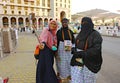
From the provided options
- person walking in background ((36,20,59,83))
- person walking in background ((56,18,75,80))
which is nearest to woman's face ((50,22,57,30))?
person walking in background ((36,20,59,83))

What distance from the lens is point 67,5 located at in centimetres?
12144

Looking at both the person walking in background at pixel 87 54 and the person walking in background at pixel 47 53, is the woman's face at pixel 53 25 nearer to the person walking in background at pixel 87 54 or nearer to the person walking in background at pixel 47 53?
the person walking in background at pixel 47 53

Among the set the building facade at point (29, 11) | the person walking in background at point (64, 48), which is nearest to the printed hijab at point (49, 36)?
the person walking in background at point (64, 48)

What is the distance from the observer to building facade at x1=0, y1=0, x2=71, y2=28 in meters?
82.4

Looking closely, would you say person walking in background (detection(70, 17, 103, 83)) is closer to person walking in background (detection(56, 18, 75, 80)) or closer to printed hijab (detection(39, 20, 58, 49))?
printed hijab (detection(39, 20, 58, 49))

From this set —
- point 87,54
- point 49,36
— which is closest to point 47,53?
point 49,36

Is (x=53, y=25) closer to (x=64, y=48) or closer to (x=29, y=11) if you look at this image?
(x=64, y=48)

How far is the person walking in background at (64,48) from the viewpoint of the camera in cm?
501

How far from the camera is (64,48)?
16.7 feet

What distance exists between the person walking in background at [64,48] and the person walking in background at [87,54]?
44.5 inches

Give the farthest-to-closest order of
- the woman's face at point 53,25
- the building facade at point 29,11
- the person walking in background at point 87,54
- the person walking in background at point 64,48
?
Answer: the building facade at point 29,11
the person walking in background at point 64,48
the woman's face at point 53,25
the person walking in background at point 87,54

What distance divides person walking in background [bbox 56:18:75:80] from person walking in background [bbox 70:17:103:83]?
1131mm

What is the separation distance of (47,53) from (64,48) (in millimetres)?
495

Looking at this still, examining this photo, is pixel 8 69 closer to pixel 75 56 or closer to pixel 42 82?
pixel 42 82
